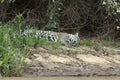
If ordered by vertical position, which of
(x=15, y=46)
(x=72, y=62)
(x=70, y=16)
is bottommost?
(x=72, y=62)

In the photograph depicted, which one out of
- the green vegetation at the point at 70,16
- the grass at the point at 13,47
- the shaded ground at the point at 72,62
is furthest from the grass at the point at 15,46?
the green vegetation at the point at 70,16

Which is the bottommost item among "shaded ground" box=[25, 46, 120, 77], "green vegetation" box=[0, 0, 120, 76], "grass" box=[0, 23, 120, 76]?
"shaded ground" box=[25, 46, 120, 77]

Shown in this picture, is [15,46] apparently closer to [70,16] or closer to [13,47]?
[13,47]

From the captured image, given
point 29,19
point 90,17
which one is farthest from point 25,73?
point 90,17

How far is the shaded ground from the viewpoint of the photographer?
523 centimetres

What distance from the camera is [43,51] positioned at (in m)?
6.03

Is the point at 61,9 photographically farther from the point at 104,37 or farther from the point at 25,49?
the point at 25,49

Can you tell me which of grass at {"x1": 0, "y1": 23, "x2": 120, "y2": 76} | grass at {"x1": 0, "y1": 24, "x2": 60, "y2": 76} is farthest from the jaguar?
grass at {"x1": 0, "y1": 24, "x2": 60, "y2": 76}

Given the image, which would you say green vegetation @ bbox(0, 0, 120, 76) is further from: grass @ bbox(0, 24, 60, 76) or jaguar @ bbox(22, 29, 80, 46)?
grass @ bbox(0, 24, 60, 76)

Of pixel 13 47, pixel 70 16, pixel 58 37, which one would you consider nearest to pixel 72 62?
pixel 13 47

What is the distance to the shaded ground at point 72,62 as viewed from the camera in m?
5.23

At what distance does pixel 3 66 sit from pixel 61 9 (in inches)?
130

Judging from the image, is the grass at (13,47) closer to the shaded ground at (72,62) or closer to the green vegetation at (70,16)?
the shaded ground at (72,62)

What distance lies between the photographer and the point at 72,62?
18.7 feet
